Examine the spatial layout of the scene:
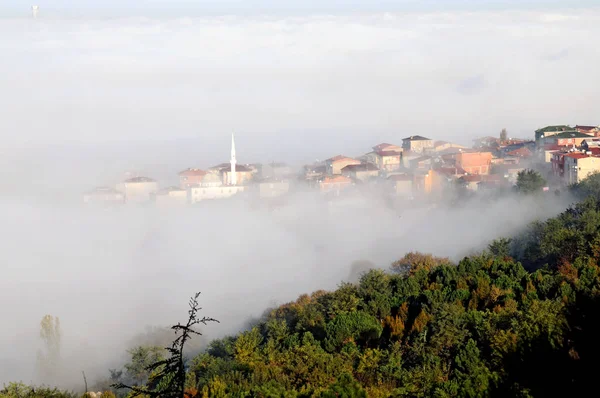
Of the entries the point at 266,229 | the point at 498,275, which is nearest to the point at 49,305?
the point at 266,229

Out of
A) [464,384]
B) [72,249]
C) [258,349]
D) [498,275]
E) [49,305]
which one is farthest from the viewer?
[72,249]

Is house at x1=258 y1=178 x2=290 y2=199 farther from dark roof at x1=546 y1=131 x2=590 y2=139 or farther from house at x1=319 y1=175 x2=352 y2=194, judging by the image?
dark roof at x1=546 y1=131 x2=590 y2=139

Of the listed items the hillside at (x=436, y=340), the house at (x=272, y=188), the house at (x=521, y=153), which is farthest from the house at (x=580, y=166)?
the house at (x=272, y=188)

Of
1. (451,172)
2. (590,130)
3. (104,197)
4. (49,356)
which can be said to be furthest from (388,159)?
(49,356)

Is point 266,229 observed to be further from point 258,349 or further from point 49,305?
point 258,349

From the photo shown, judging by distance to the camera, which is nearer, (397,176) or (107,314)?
(107,314)

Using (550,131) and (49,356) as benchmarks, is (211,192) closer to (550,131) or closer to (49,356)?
(550,131)
